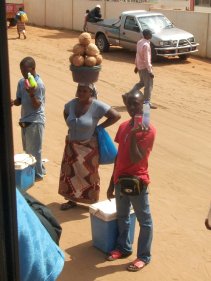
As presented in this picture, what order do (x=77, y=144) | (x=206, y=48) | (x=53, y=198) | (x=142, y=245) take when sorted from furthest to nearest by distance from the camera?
(x=206, y=48) < (x=53, y=198) < (x=77, y=144) < (x=142, y=245)

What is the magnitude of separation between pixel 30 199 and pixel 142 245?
267 centimetres

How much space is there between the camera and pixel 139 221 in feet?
16.6

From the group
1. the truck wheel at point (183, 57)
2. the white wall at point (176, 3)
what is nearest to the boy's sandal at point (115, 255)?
the truck wheel at point (183, 57)

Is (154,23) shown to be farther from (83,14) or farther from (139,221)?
(139,221)

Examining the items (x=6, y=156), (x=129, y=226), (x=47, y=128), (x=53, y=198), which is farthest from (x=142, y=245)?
(x=47, y=128)

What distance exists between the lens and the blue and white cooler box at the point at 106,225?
5469mm

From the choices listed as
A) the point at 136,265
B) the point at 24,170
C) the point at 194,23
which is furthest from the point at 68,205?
the point at 194,23

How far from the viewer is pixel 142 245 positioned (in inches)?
206

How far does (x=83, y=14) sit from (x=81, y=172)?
23.2 meters

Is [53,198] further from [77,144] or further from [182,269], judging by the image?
[182,269]

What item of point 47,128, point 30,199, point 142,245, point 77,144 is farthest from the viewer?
point 47,128

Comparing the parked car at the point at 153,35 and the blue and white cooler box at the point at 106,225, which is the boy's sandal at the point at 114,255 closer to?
the blue and white cooler box at the point at 106,225

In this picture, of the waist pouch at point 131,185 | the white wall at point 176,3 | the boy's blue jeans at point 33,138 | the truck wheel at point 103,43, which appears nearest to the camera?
the waist pouch at point 131,185

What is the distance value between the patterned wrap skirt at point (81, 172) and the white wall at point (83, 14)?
15.2m
